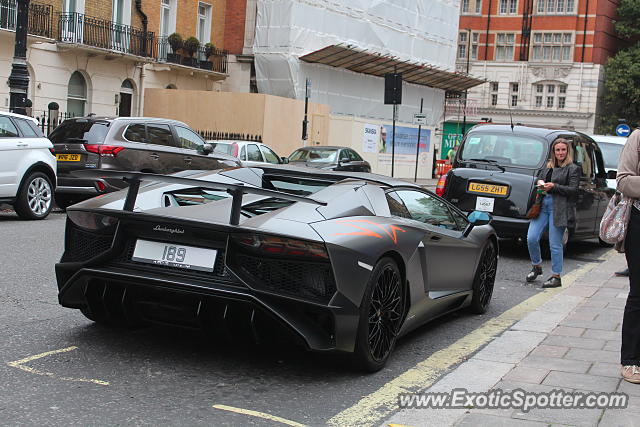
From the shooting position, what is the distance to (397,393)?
4.75m

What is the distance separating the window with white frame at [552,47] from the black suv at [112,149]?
169ft

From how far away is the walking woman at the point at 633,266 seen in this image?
498cm

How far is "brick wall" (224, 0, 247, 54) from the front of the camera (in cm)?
3612

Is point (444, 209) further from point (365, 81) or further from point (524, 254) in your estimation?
point (365, 81)

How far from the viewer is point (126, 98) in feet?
102

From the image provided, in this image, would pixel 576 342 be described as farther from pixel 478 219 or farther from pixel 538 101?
pixel 538 101

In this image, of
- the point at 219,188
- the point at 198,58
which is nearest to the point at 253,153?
the point at 198,58

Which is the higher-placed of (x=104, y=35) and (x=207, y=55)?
(x=207, y=55)

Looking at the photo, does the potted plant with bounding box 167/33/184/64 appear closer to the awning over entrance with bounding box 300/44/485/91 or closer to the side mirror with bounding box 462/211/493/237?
the awning over entrance with bounding box 300/44/485/91

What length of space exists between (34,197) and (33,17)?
49.8 ft

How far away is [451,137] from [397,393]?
55448 mm

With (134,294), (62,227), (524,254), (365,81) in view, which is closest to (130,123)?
(62,227)

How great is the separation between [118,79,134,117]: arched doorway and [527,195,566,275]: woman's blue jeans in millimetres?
23806

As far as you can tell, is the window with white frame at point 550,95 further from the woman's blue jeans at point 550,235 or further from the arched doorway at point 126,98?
the woman's blue jeans at point 550,235
